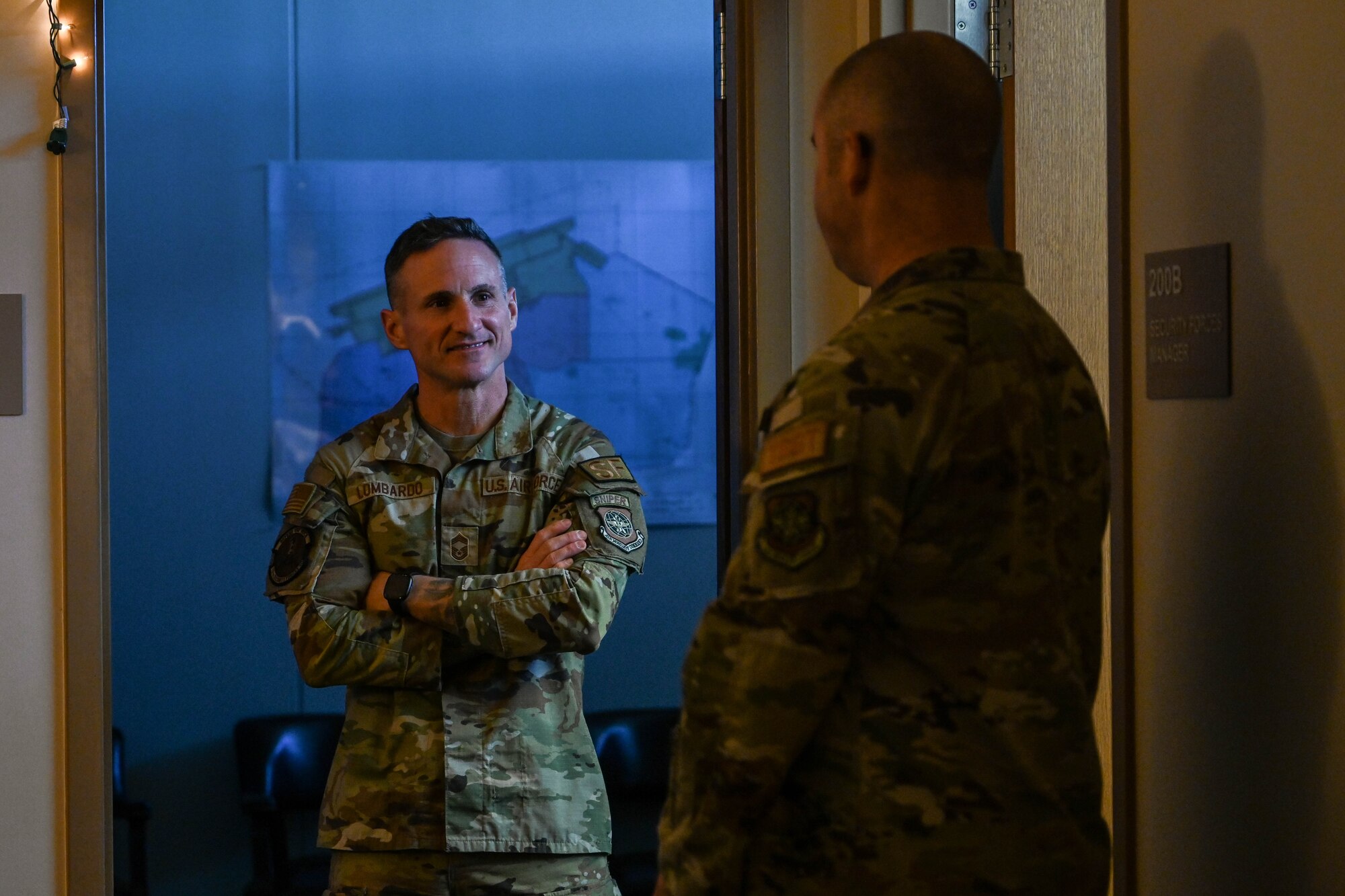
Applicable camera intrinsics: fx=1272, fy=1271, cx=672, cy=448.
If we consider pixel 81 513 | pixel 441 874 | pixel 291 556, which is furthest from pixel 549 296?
pixel 441 874

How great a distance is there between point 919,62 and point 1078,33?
3.37ft

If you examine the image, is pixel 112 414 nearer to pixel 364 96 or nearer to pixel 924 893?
pixel 364 96

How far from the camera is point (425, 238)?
2.26 meters

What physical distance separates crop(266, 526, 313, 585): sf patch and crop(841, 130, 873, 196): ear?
131 centimetres

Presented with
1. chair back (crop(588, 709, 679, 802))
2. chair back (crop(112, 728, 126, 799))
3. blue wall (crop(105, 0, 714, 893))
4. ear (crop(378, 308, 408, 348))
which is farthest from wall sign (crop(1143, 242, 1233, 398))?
chair back (crop(112, 728, 126, 799))

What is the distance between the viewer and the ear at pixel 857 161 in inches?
43.7

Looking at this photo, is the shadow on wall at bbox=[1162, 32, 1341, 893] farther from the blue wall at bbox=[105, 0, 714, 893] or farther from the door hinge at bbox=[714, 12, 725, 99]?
the blue wall at bbox=[105, 0, 714, 893]

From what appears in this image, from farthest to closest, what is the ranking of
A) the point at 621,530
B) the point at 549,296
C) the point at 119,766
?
the point at 549,296
the point at 119,766
the point at 621,530

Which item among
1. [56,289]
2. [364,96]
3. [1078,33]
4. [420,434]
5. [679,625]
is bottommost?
[679,625]

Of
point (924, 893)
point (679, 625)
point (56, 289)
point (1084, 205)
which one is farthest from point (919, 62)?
point (679, 625)

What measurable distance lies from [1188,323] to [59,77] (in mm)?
2111

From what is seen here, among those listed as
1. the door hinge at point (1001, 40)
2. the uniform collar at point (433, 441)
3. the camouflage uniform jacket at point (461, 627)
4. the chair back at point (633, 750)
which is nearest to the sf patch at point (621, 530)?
the camouflage uniform jacket at point (461, 627)

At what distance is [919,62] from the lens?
3.60 feet

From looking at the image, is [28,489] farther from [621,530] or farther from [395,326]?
[621,530]
